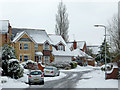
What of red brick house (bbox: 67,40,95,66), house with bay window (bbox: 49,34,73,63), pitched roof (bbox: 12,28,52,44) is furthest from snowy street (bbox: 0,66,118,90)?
red brick house (bbox: 67,40,95,66)

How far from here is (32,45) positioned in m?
46.8

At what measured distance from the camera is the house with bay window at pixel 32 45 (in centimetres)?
4539

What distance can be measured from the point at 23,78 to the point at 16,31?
82.7 ft

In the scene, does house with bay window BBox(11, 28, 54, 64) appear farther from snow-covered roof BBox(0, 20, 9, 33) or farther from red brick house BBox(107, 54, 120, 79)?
red brick house BBox(107, 54, 120, 79)

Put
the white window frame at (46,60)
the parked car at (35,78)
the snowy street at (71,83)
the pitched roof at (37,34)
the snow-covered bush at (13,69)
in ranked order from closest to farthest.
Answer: the snowy street at (71,83) → the parked car at (35,78) → the snow-covered bush at (13,69) → the pitched roof at (37,34) → the white window frame at (46,60)

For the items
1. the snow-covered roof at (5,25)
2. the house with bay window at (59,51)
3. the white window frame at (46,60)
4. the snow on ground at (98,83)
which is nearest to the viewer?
the snow on ground at (98,83)

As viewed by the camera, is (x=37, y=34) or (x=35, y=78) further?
(x=37, y=34)

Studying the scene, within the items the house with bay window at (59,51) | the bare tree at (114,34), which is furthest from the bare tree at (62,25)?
the bare tree at (114,34)

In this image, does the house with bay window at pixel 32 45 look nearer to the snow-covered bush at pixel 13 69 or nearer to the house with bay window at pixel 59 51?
the house with bay window at pixel 59 51

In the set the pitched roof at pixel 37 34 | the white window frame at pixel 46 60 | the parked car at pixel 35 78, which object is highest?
the pitched roof at pixel 37 34

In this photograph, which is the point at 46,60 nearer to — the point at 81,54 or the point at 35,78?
the point at 81,54

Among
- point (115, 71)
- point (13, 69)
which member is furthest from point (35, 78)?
point (115, 71)

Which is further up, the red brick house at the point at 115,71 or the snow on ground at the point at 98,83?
the red brick house at the point at 115,71

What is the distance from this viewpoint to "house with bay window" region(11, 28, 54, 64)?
45394 mm
